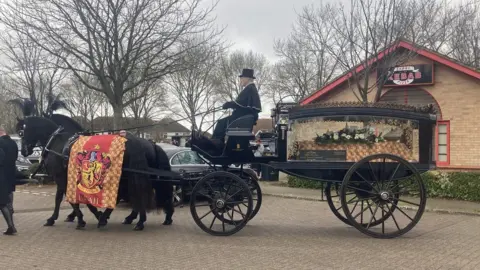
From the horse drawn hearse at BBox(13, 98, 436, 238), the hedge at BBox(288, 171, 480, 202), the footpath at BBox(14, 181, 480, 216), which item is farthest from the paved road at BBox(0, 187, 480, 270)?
the hedge at BBox(288, 171, 480, 202)

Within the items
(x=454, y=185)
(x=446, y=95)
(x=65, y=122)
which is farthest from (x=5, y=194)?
(x=446, y=95)

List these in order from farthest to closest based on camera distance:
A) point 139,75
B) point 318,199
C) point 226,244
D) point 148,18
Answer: point 139,75 → point 148,18 → point 318,199 → point 226,244

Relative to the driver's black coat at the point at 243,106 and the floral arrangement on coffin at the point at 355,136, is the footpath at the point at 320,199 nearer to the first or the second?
the floral arrangement on coffin at the point at 355,136

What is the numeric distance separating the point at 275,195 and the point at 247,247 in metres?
7.36

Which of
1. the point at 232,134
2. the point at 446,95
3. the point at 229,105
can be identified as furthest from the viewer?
the point at 446,95

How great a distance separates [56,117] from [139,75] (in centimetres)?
850

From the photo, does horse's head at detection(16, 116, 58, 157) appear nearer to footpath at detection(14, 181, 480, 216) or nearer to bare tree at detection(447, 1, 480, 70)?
footpath at detection(14, 181, 480, 216)

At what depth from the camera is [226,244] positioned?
7719 mm

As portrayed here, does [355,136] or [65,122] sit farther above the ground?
[65,122]

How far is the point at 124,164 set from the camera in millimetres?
8703

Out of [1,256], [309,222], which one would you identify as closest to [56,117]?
[1,256]

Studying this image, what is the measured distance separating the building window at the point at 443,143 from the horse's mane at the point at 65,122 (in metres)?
11.2

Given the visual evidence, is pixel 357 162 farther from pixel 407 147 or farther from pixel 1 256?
pixel 1 256

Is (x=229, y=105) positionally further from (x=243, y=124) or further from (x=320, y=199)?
(x=320, y=199)
